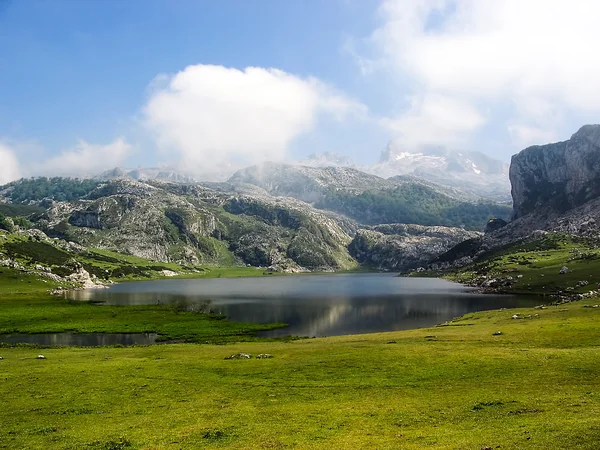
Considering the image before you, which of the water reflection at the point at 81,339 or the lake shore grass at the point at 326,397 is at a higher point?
the lake shore grass at the point at 326,397

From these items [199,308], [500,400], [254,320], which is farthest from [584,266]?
[500,400]

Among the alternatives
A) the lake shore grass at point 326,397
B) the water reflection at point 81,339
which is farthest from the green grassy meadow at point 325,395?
the water reflection at point 81,339

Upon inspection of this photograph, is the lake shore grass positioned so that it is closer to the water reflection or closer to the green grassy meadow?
the green grassy meadow

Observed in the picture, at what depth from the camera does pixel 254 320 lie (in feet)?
373

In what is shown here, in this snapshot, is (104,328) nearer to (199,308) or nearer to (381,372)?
(199,308)

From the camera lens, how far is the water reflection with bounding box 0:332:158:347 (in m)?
83.9

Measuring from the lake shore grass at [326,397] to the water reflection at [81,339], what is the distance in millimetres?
27095

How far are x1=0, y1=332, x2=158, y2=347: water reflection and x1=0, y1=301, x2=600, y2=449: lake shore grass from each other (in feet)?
88.9

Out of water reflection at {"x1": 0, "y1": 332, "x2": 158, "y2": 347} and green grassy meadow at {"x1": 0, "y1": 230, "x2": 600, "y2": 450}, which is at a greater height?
green grassy meadow at {"x1": 0, "y1": 230, "x2": 600, "y2": 450}

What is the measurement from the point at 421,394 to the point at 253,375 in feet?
59.3

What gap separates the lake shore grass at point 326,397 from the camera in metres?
24.8

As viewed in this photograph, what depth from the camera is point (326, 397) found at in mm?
35188

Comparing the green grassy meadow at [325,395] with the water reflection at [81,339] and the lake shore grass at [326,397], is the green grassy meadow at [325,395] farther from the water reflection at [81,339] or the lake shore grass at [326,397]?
the water reflection at [81,339]

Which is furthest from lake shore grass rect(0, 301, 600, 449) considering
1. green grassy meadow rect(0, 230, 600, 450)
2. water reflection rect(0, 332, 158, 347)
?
water reflection rect(0, 332, 158, 347)
